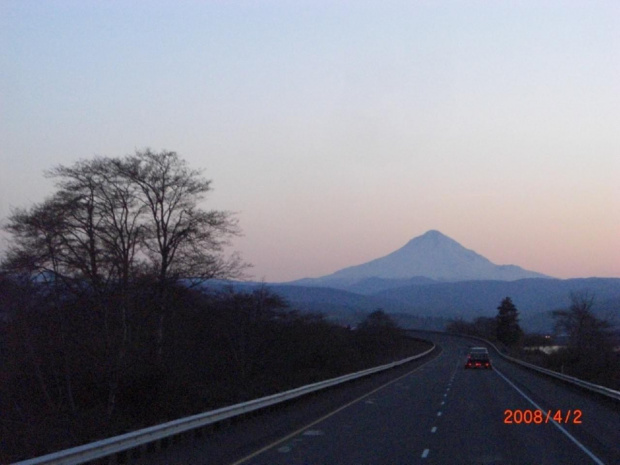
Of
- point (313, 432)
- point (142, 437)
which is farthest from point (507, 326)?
point (142, 437)

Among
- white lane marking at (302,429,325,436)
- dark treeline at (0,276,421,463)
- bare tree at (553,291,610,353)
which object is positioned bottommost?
white lane marking at (302,429,325,436)

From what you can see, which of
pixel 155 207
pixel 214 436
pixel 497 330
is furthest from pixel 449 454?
pixel 497 330

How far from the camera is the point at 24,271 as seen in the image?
2936 centimetres

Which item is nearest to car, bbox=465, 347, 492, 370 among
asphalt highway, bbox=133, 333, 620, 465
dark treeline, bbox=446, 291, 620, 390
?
dark treeline, bbox=446, 291, 620, 390

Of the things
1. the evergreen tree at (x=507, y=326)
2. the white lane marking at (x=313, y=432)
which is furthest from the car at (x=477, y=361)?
the evergreen tree at (x=507, y=326)

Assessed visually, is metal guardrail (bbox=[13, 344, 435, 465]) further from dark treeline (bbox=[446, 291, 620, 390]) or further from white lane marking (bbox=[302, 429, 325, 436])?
dark treeline (bbox=[446, 291, 620, 390])

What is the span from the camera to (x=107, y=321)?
32.6 meters

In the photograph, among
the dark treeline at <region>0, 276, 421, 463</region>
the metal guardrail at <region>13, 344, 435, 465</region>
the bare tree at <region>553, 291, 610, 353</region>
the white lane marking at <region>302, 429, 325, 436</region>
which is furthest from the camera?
the bare tree at <region>553, 291, 610, 353</region>

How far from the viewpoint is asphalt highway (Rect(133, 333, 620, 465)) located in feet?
52.7

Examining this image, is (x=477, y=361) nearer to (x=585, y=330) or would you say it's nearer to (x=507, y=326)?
(x=585, y=330)

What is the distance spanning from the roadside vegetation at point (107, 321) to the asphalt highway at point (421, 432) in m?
2.17
